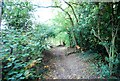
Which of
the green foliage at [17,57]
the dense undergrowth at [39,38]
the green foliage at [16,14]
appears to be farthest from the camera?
the green foliage at [16,14]

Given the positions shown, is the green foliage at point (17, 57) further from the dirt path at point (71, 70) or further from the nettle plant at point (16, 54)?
the dirt path at point (71, 70)

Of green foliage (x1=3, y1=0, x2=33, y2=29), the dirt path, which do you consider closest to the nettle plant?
green foliage (x1=3, y1=0, x2=33, y2=29)

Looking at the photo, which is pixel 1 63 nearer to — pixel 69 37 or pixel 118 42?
pixel 118 42

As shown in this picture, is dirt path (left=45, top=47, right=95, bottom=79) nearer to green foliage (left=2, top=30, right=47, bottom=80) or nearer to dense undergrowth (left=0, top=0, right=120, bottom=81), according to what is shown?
dense undergrowth (left=0, top=0, right=120, bottom=81)

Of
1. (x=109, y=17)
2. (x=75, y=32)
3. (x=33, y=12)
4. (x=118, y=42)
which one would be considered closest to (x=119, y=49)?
(x=118, y=42)

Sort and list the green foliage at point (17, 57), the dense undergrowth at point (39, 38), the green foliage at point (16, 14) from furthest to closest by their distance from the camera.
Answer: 1. the green foliage at point (16, 14)
2. the dense undergrowth at point (39, 38)
3. the green foliage at point (17, 57)

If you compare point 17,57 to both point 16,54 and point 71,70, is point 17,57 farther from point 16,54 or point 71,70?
point 71,70

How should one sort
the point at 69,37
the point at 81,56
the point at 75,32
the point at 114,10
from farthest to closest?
the point at 69,37
the point at 75,32
the point at 81,56
the point at 114,10

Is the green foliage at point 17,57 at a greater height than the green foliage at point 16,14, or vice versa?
the green foliage at point 16,14

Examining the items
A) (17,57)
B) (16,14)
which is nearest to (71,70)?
(17,57)

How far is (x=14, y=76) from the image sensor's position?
2.63m

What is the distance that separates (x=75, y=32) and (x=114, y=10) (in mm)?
2086

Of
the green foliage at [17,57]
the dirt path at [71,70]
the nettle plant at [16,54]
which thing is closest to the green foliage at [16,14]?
the nettle plant at [16,54]

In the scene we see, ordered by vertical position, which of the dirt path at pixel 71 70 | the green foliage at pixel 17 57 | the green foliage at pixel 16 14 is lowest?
the dirt path at pixel 71 70
